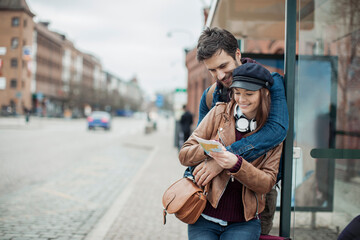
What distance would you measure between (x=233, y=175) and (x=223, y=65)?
0.63 m

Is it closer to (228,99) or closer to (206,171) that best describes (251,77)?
(228,99)

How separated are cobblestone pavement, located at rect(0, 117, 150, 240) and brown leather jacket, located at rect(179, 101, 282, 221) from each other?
9.67 ft

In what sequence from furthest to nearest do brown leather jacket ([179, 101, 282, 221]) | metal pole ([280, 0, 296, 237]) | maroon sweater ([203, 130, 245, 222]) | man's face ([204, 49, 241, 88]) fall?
metal pole ([280, 0, 296, 237]) < man's face ([204, 49, 241, 88]) < maroon sweater ([203, 130, 245, 222]) < brown leather jacket ([179, 101, 282, 221])

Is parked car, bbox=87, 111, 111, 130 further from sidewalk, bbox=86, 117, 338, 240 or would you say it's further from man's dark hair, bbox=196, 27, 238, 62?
man's dark hair, bbox=196, 27, 238, 62

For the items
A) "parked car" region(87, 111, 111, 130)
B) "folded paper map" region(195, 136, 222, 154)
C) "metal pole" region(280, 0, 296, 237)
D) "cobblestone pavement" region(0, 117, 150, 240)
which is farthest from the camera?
"parked car" region(87, 111, 111, 130)

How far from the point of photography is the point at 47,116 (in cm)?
5884

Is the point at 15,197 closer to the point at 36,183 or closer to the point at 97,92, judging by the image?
the point at 36,183

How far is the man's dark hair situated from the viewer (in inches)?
81.3

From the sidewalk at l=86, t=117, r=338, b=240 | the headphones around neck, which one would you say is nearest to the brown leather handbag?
the headphones around neck

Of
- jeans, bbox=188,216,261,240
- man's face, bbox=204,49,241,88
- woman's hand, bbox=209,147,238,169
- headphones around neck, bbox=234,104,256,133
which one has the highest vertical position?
man's face, bbox=204,49,241,88

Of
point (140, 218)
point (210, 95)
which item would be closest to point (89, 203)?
point (140, 218)

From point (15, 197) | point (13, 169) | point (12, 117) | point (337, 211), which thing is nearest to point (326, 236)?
point (337, 211)

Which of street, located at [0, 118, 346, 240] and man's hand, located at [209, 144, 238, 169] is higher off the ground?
man's hand, located at [209, 144, 238, 169]

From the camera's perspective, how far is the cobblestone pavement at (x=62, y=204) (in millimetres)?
4617
